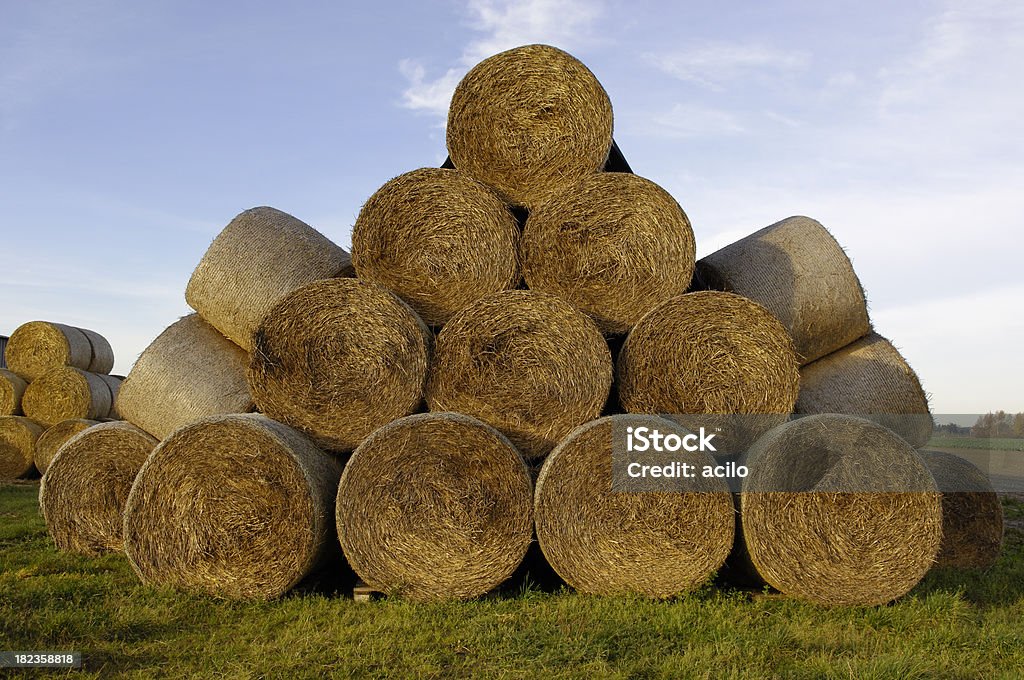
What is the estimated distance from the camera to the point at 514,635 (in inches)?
142

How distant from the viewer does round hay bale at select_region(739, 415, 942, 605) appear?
162 inches

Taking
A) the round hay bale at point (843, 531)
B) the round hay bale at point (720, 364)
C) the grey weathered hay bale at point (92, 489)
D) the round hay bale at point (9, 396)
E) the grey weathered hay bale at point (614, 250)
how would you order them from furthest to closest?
the round hay bale at point (9, 396), the grey weathered hay bale at point (92, 489), the grey weathered hay bale at point (614, 250), the round hay bale at point (720, 364), the round hay bale at point (843, 531)

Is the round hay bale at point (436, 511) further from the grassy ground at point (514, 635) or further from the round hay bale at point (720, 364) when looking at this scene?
the round hay bale at point (720, 364)

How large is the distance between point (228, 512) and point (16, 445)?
8148 millimetres

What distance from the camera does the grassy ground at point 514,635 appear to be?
3.29 m

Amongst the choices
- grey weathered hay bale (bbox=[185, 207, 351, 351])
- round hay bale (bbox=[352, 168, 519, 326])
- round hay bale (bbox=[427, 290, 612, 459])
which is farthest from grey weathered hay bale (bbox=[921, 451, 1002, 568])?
grey weathered hay bale (bbox=[185, 207, 351, 351])

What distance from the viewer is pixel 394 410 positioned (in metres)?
4.63

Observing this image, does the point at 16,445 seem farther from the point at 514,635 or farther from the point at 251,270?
the point at 514,635

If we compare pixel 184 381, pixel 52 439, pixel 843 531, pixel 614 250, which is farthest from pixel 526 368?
pixel 52 439

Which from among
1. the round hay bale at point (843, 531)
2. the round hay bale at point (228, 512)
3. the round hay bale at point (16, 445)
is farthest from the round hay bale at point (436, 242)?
the round hay bale at point (16, 445)

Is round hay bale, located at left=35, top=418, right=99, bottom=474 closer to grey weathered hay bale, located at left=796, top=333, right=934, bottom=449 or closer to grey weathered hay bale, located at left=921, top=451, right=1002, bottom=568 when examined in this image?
grey weathered hay bale, located at left=796, top=333, right=934, bottom=449

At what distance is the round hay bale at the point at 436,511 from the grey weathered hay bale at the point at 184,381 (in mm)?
1680

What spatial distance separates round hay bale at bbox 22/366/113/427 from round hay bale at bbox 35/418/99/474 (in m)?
0.34

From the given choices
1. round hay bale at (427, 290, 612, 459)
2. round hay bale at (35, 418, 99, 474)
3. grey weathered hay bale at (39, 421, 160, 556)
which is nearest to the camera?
round hay bale at (427, 290, 612, 459)
